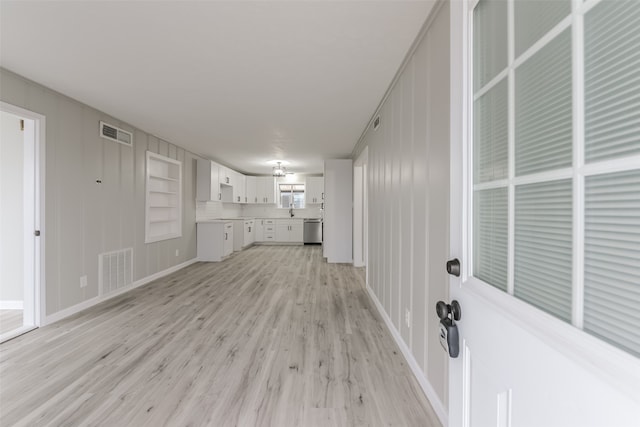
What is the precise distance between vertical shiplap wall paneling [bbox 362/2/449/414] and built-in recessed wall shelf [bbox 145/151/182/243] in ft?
13.2

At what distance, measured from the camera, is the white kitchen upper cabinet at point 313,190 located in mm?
8797

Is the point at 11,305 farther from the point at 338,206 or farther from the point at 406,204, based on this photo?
the point at 338,206

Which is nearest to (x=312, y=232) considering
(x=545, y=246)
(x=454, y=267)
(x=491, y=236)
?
(x=454, y=267)

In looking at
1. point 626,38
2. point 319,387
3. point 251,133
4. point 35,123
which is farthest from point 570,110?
point 251,133

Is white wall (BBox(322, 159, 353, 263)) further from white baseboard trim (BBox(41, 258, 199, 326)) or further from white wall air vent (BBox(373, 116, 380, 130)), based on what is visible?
white baseboard trim (BBox(41, 258, 199, 326))

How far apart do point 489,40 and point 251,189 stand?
8.69 meters

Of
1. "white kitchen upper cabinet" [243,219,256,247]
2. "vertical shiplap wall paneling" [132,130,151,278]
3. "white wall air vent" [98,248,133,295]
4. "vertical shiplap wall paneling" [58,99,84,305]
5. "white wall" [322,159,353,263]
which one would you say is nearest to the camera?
"vertical shiplap wall paneling" [58,99,84,305]

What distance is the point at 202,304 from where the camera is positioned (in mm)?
3475

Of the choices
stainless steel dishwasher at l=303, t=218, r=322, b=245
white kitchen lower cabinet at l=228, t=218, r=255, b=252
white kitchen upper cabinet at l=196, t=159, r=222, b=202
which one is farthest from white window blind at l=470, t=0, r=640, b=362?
stainless steel dishwasher at l=303, t=218, r=322, b=245

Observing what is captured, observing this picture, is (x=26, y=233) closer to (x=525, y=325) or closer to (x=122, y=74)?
(x=122, y=74)

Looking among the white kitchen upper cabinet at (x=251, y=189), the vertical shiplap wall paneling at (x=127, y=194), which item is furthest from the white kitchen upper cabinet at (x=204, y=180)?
the white kitchen upper cabinet at (x=251, y=189)

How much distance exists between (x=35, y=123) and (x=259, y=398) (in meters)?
3.41

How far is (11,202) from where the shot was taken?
3.30 metres

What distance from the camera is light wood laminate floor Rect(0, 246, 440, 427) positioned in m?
1.64
